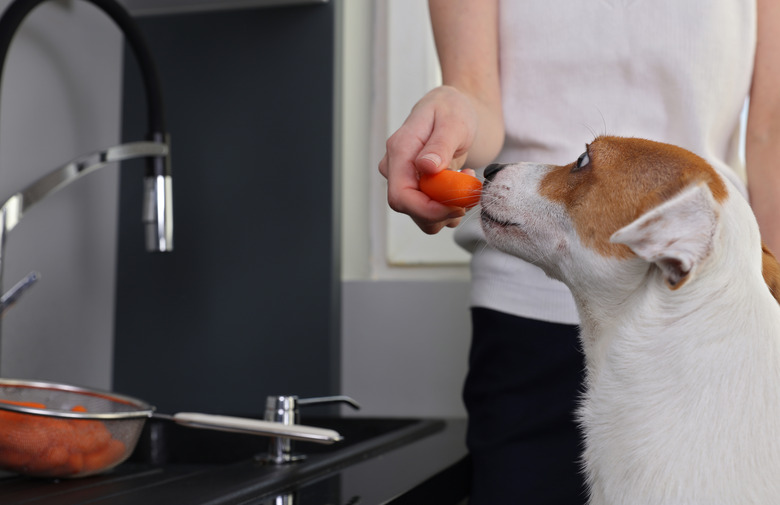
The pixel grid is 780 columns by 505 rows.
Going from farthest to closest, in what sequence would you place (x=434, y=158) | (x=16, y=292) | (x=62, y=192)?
(x=62, y=192) < (x=16, y=292) < (x=434, y=158)

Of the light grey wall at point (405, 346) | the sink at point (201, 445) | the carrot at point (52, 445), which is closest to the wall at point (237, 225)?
the light grey wall at point (405, 346)

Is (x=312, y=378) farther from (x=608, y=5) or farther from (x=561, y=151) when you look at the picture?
(x=608, y=5)

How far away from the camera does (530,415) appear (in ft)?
3.12

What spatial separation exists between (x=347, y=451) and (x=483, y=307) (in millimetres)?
259

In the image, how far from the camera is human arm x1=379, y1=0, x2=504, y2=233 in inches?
29.2

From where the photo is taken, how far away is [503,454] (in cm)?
96

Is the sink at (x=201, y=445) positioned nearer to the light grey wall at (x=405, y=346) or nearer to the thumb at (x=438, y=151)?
the light grey wall at (x=405, y=346)

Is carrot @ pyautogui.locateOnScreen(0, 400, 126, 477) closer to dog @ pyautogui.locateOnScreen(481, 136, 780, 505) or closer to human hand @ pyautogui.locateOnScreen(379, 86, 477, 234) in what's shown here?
human hand @ pyautogui.locateOnScreen(379, 86, 477, 234)

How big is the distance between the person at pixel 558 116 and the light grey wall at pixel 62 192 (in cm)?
72

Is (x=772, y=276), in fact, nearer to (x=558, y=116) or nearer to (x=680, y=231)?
(x=680, y=231)

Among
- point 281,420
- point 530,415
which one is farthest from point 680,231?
point 281,420

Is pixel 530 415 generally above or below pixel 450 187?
below

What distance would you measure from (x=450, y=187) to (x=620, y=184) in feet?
0.49

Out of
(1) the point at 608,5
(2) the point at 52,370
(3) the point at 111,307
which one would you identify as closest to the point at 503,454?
(1) the point at 608,5
